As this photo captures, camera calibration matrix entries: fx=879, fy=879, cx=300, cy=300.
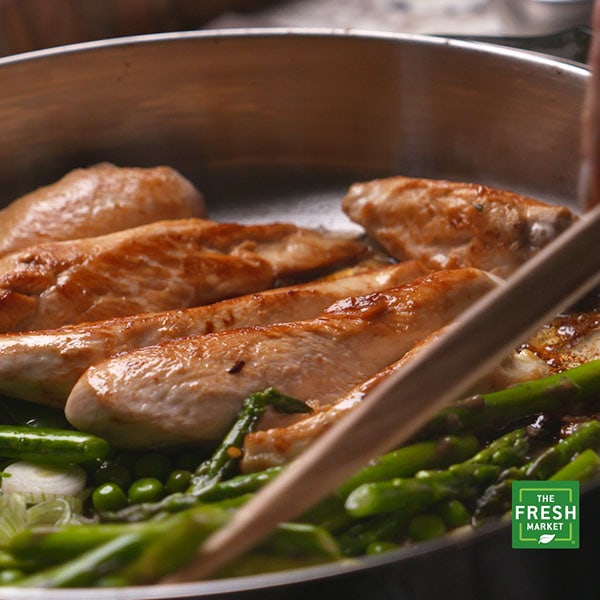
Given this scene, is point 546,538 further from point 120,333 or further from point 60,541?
point 120,333

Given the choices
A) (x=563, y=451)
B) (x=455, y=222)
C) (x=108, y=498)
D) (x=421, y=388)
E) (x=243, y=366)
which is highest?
(x=421, y=388)

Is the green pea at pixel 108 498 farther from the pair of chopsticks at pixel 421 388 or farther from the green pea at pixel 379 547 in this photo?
the pair of chopsticks at pixel 421 388

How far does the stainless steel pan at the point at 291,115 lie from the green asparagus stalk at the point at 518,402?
1.28 meters

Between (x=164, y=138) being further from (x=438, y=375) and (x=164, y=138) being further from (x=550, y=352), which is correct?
(x=438, y=375)

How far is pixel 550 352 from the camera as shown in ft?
9.47

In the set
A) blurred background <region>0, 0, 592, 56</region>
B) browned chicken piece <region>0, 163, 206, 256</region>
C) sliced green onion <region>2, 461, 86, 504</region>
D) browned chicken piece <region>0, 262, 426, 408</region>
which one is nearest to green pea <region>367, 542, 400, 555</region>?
sliced green onion <region>2, 461, 86, 504</region>

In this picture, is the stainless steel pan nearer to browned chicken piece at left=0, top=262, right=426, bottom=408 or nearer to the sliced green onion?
browned chicken piece at left=0, top=262, right=426, bottom=408

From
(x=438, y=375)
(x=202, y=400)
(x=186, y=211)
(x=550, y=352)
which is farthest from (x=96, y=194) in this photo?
(x=438, y=375)

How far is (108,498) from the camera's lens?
232cm

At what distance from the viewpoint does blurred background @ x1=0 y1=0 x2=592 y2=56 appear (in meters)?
4.77

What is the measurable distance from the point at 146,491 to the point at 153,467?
114 millimetres

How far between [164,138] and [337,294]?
1.51m

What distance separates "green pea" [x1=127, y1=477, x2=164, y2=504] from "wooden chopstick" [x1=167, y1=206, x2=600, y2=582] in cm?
87

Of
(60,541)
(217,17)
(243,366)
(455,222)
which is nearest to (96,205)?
(243,366)
